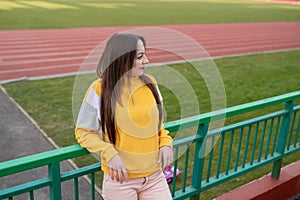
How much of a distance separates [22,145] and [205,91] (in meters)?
3.79

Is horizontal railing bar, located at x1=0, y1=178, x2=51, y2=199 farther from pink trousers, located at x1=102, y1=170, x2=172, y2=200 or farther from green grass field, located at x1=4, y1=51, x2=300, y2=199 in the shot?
green grass field, located at x1=4, y1=51, x2=300, y2=199

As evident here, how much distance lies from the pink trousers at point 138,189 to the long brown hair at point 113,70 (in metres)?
0.27

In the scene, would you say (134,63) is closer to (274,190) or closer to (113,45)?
(113,45)

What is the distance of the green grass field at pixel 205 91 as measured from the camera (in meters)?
5.11

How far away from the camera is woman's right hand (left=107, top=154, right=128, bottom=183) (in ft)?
6.15

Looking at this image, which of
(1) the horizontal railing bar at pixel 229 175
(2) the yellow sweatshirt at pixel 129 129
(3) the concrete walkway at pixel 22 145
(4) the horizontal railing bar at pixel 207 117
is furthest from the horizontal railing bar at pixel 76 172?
(3) the concrete walkway at pixel 22 145

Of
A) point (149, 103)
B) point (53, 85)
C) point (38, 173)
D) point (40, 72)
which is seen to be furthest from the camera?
point (40, 72)

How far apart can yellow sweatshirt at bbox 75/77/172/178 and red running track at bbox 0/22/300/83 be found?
13.5 ft

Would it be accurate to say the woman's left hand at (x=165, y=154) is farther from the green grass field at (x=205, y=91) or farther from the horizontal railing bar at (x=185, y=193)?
the green grass field at (x=205, y=91)

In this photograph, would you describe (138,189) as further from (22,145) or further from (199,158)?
(22,145)

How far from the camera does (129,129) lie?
1918 mm

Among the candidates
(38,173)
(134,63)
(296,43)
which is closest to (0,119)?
(38,173)

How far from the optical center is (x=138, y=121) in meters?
1.92

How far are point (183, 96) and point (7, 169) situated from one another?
1.06m
